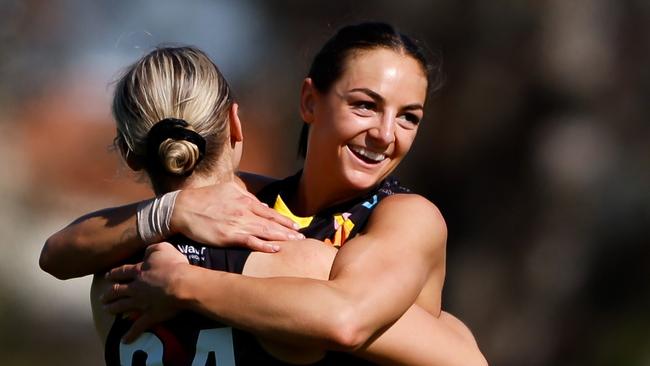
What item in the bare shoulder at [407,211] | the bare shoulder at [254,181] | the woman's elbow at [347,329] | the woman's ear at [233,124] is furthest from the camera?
the bare shoulder at [254,181]

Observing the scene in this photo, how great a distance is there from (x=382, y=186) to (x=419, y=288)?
1.39ft

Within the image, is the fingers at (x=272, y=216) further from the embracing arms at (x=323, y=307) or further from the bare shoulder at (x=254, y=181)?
the bare shoulder at (x=254, y=181)

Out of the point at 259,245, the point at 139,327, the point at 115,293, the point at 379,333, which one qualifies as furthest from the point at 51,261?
the point at 379,333

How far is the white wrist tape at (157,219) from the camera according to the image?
8.86 feet

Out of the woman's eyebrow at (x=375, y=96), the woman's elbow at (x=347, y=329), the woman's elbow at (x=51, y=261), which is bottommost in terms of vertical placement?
the woman's elbow at (x=51, y=261)

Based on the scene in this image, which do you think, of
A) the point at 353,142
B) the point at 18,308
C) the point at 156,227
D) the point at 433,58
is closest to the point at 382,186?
the point at 353,142

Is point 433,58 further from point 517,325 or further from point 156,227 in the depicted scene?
point 517,325

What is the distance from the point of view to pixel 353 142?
2902 millimetres

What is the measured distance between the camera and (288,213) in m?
3.04

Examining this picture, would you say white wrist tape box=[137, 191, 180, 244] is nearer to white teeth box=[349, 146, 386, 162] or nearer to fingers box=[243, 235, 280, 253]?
fingers box=[243, 235, 280, 253]

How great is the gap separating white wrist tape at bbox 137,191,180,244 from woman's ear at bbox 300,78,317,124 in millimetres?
478

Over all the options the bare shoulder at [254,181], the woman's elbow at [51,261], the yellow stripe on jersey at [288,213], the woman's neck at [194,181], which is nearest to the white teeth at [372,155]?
the yellow stripe on jersey at [288,213]

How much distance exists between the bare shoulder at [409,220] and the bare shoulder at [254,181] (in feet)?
1.87

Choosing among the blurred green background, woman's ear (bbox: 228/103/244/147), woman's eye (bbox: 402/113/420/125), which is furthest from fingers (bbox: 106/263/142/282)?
the blurred green background
